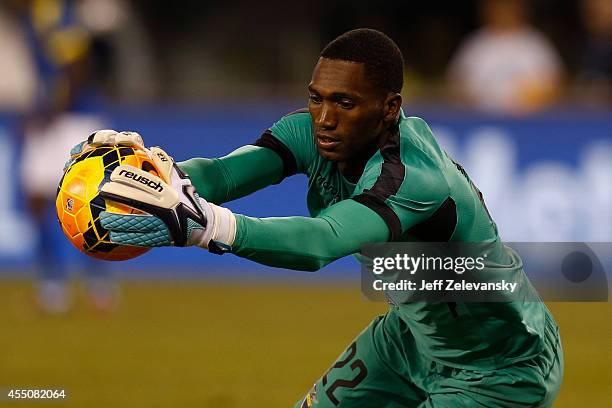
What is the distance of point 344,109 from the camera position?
15.3ft

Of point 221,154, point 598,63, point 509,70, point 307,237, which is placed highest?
point 598,63

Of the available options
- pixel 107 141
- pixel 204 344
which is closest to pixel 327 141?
pixel 107 141

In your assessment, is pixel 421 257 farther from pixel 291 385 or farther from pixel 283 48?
pixel 283 48

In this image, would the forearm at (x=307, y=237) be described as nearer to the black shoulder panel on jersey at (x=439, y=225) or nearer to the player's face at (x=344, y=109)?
the black shoulder panel on jersey at (x=439, y=225)

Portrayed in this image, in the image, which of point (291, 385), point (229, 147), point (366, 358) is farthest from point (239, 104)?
point (366, 358)

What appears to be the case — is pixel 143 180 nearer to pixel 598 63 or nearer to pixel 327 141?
pixel 327 141

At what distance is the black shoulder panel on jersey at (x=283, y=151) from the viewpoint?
5266 millimetres

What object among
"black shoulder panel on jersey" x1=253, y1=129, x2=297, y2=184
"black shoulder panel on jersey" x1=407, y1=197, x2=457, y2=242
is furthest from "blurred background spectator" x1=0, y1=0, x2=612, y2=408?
"black shoulder panel on jersey" x1=407, y1=197, x2=457, y2=242

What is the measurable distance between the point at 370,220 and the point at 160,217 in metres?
0.78

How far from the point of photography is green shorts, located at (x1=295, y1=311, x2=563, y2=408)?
5.03 m

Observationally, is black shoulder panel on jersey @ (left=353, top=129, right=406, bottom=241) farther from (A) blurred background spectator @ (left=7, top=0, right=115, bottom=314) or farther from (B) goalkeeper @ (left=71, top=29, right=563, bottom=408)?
(A) blurred background spectator @ (left=7, top=0, right=115, bottom=314)

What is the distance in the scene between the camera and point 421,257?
4.89 meters

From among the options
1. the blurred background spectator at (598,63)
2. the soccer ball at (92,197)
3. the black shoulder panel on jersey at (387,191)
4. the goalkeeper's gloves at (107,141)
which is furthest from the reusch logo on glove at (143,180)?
the blurred background spectator at (598,63)

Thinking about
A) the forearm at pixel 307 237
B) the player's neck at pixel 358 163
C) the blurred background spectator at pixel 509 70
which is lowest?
the forearm at pixel 307 237
